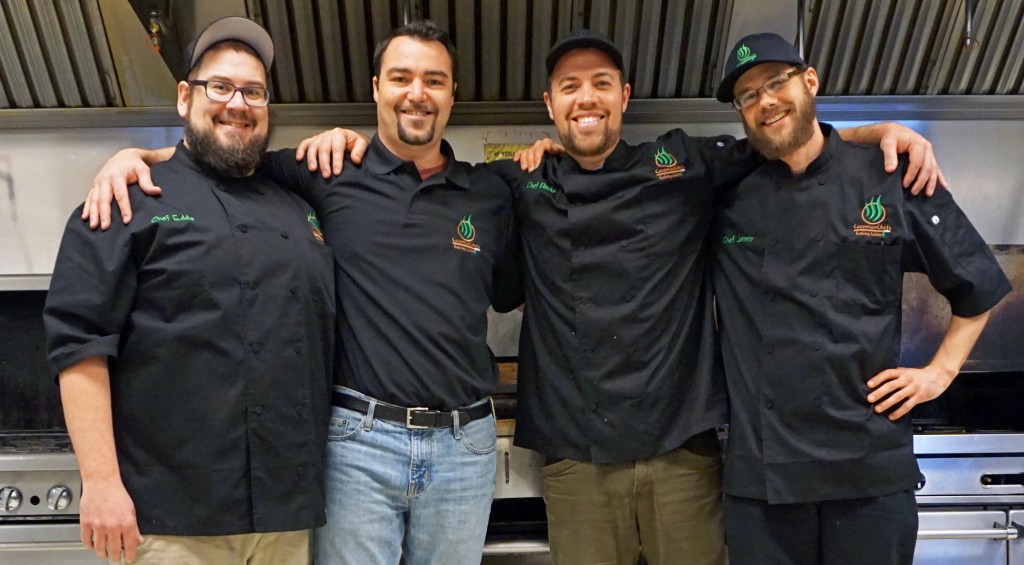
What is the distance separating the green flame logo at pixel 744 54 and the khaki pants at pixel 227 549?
1.27m

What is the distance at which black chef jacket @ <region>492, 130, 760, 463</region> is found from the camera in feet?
4.25

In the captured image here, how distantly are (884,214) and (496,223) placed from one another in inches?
30.7

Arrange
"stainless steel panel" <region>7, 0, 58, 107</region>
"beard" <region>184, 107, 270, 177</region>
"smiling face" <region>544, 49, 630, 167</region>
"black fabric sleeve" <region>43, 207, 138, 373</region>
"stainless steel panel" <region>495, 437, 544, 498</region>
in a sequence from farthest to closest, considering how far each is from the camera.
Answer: "stainless steel panel" <region>7, 0, 58, 107</region>
"stainless steel panel" <region>495, 437, 544, 498</region>
"smiling face" <region>544, 49, 630, 167</region>
"beard" <region>184, 107, 270, 177</region>
"black fabric sleeve" <region>43, 207, 138, 373</region>

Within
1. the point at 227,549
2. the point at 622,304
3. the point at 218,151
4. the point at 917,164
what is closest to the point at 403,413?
the point at 227,549

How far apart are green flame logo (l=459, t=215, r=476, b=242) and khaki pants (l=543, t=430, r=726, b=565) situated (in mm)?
517

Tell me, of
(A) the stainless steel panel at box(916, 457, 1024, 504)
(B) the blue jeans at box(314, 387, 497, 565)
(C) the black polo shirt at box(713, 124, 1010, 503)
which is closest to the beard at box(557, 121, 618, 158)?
(C) the black polo shirt at box(713, 124, 1010, 503)

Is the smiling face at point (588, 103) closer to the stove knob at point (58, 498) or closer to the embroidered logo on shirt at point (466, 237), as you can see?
the embroidered logo on shirt at point (466, 237)

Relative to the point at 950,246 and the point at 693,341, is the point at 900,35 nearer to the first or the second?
the point at 950,246

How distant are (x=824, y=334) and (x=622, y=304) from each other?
39cm

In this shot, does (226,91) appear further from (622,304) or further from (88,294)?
(622,304)

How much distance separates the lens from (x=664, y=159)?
140cm

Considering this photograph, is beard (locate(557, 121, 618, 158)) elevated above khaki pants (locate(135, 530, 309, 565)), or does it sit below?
above

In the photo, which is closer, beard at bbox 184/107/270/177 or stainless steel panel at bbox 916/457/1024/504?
beard at bbox 184/107/270/177

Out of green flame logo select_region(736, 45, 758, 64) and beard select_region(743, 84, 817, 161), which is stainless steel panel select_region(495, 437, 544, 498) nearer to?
beard select_region(743, 84, 817, 161)
